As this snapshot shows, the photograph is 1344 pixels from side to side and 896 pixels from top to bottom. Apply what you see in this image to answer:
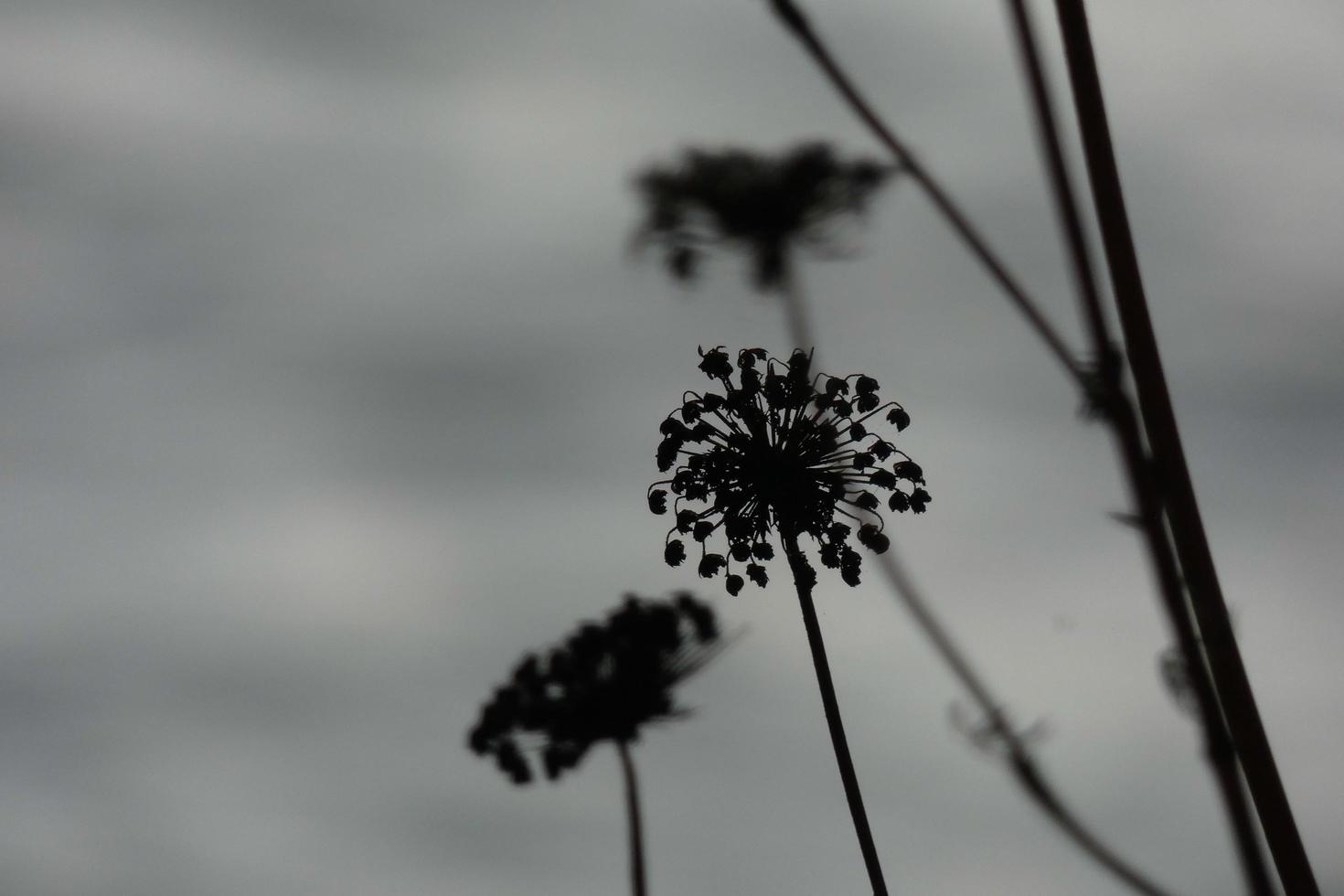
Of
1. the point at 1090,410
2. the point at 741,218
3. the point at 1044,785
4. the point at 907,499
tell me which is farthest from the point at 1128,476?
the point at 741,218

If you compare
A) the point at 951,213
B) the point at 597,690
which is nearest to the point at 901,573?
the point at 597,690

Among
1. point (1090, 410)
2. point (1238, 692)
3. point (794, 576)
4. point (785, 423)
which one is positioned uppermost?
point (785, 423)

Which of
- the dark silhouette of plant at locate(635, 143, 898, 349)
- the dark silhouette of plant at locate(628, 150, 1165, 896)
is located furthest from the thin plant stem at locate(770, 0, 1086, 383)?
the dark silhouette of plant at locate(635, 143, 898, 349)

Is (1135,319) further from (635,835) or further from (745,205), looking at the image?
(745,205)

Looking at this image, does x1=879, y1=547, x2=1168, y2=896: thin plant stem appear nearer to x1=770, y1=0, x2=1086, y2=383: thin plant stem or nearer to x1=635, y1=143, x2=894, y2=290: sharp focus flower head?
x1=770, y1=0, x2=1086, y2=383: thin plant stem

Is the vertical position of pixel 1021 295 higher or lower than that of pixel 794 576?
lower

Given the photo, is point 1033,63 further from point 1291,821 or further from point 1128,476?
point 1291,821
